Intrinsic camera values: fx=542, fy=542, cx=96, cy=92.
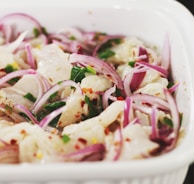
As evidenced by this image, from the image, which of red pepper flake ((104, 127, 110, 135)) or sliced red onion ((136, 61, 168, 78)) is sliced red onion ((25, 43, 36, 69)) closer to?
sliced red onion ((136, 61, 168, 78))

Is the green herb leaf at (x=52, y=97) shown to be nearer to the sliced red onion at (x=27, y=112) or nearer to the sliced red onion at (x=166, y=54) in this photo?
the sliced red onion at (x=27, y=112)

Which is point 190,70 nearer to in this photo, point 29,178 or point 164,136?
point 164,136

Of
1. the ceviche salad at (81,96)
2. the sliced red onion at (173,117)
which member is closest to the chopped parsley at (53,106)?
the ceviche salad at (81,96)

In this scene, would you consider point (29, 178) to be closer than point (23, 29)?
Yes

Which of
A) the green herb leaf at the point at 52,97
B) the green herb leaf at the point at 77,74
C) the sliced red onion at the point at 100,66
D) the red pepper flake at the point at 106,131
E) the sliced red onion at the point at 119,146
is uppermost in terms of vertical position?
the sliced red onion at the point at 119,146

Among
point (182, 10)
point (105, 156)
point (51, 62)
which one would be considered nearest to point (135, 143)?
point (105, 156)

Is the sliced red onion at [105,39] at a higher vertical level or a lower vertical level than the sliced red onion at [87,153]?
lower
